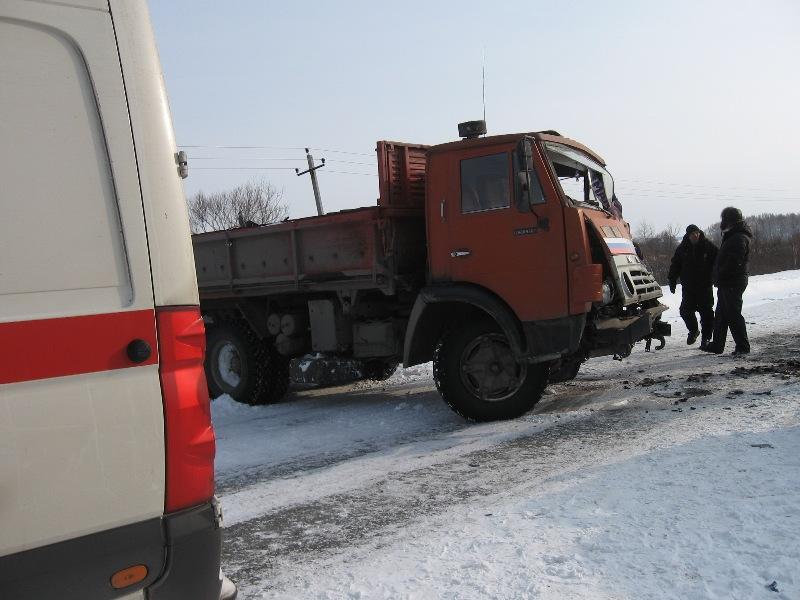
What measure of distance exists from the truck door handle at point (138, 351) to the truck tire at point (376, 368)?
213 inches

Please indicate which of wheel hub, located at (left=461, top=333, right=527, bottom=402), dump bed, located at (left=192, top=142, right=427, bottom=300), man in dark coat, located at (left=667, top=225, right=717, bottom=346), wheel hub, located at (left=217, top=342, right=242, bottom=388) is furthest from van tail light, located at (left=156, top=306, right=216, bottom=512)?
man in dark coat, located at (left=667, top=225, right=717, bottom=346)

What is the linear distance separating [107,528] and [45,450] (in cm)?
29

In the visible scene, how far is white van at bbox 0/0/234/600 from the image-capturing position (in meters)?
1.81

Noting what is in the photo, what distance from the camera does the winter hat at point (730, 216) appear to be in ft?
29.8

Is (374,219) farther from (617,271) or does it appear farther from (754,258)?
(754,258)

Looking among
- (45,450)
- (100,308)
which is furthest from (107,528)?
(100,308)

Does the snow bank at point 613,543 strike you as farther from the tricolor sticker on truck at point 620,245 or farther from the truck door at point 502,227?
the tricolor sticker on truck at point 620,245

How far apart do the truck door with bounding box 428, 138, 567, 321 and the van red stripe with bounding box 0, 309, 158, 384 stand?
13.9 ft

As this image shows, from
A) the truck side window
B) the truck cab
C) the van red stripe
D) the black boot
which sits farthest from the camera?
the black boot

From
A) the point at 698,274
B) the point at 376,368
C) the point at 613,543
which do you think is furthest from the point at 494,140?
the point at 698,274

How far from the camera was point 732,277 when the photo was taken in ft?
28.9

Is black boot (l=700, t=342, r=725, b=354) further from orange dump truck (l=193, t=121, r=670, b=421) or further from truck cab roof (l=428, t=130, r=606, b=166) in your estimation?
truck cab roof (l=428, t=130, r=606, b=166)

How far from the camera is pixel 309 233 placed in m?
7.11

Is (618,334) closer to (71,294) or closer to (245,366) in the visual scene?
(245,366)
